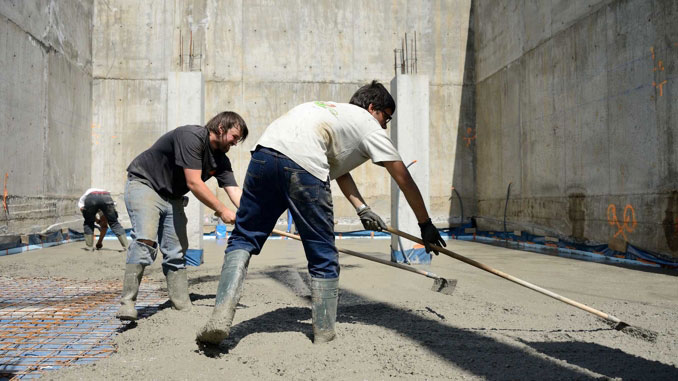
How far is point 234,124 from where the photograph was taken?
9.12 feet

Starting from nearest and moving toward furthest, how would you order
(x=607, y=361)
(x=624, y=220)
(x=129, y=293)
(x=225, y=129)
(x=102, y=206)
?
(x=607, y=361) < (x=129, y=293) < (x=225, y=129) < (x=624, y=220) < (x=102, y=206)

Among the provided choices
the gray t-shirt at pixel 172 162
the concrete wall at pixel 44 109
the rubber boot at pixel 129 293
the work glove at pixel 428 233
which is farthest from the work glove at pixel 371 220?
the concrete wall at pixel 44 109

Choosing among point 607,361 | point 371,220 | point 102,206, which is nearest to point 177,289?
point 371,220

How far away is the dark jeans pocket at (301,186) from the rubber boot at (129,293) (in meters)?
1.19

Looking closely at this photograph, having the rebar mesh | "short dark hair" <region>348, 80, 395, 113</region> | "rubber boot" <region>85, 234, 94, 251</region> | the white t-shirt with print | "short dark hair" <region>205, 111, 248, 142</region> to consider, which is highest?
"short dark hair" <region>348, 80, 395, 113</region>

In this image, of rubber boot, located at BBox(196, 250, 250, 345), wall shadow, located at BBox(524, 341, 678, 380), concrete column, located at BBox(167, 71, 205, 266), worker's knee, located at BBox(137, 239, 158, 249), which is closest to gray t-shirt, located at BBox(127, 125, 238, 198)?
worker's knee, located at BBox(137, 239, 158, 249)

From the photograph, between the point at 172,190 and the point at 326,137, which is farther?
the point at 172,190

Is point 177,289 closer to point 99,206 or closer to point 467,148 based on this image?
point 99,206

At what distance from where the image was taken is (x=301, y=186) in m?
2.15

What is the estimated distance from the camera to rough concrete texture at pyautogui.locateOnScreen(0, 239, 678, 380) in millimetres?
1922

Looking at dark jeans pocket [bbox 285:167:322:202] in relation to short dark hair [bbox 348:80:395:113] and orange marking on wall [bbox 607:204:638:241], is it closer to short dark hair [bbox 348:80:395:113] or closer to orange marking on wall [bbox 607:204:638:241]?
short dark hair [bbox 348:80:395:113]

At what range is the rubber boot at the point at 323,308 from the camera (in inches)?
86.4

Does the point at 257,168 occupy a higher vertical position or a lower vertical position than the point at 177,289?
higher

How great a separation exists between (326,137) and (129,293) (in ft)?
4.79
